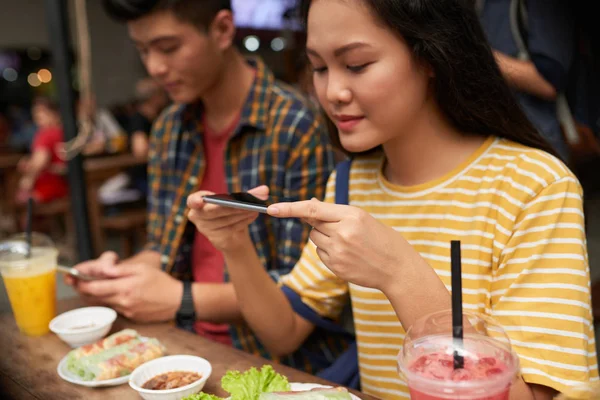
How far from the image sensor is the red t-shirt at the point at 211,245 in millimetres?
2068

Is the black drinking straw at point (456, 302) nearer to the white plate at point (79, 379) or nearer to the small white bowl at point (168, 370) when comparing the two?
the small white bowl at point (168, 370)

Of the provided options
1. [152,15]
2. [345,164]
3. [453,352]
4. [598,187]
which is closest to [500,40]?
[345,164]

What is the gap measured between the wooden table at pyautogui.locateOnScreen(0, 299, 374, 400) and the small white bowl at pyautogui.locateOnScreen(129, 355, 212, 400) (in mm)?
36

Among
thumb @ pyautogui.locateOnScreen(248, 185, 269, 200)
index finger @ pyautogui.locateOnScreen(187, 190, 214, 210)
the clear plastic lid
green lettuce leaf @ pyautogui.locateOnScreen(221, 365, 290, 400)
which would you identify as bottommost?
green lettuce leaf @ pyautogui.locateOnScreen(221, 365, 290, 400)

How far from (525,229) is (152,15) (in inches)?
56.4

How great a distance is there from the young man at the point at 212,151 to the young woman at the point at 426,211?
398mm

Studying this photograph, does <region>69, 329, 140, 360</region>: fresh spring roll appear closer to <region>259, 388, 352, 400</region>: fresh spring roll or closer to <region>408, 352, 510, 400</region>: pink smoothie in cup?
<region>259, 388, 352, 400</region>: fresh spring roll

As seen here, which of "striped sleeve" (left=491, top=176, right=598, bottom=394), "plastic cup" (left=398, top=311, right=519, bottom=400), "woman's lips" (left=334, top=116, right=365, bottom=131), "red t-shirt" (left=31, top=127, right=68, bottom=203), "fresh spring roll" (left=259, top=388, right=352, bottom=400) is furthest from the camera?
"red t-shirt" (left=31, top=127, right=68, bottom=203)

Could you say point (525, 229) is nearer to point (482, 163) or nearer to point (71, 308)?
point (482, 163)

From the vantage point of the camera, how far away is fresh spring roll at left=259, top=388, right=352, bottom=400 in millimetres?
944

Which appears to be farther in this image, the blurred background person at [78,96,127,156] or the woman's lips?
the blurred background person at [78,96,127,156]

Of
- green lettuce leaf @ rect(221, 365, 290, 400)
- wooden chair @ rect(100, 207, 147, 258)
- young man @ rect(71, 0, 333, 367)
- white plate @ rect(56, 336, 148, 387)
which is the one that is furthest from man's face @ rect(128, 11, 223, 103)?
wooden chair @ rect(100, 207, 147, 258)

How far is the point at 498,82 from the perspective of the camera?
132 cm

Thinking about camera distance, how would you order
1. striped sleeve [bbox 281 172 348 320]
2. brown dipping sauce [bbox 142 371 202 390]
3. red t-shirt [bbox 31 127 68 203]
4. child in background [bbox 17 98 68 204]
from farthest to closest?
red t-shirt [bbox 31 127 68 203] < child in background [bbox 17 98 68 204] < striped sleeve [bbox 281 172 348 320] < brown dipping sauce [bbox 142 371 202 390]
